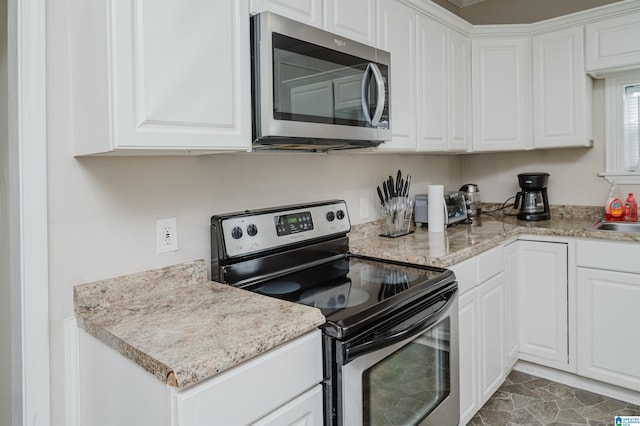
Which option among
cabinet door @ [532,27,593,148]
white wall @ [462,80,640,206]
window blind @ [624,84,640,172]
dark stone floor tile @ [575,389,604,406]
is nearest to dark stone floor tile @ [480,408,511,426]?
dark stone floor tile @ [575,389,604,406]

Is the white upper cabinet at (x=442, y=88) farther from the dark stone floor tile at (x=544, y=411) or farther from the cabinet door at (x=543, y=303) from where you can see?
the dark stone floor tile at (x=544, y=411)

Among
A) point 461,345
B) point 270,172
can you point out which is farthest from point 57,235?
point 461,345

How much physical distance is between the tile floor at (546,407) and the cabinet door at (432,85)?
1.44 metres

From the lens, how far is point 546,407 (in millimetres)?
2281

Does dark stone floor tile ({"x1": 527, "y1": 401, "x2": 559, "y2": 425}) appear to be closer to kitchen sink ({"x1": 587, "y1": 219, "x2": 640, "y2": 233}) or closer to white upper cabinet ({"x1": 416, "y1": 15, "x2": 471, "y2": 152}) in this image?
kitchen sink ({"x1": 587, "y1": 219, "x2": 640, "y2": 233})

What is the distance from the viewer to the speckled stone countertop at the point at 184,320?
37.5 inches

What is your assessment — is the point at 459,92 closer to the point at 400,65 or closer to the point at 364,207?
the point at 400,65

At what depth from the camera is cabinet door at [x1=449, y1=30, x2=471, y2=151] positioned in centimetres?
263

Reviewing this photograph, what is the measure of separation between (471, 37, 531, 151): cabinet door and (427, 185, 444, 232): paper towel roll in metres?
0.63

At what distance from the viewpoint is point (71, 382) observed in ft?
4.29

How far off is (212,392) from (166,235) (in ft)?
2.35

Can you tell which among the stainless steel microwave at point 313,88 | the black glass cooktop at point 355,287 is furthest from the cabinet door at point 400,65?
the black glass cooktop at point 355,287

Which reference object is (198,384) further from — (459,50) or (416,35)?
(459,50)

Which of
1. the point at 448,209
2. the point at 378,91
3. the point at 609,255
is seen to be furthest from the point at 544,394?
the point at 378,91
